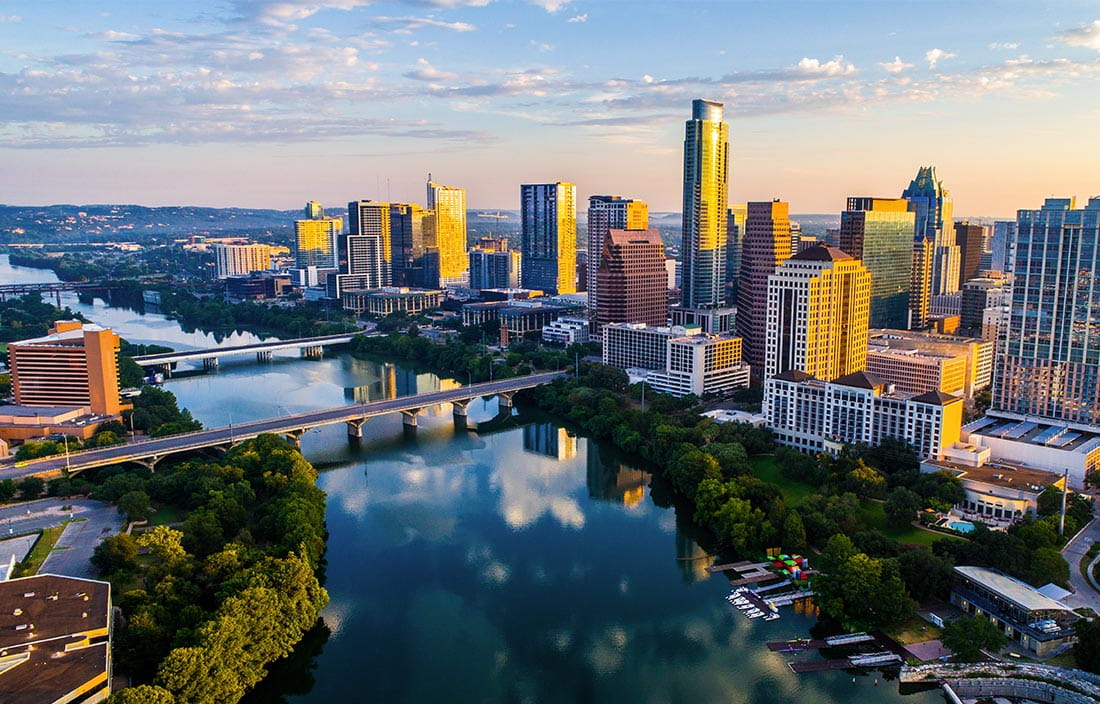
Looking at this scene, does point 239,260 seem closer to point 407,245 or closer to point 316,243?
point 316,243

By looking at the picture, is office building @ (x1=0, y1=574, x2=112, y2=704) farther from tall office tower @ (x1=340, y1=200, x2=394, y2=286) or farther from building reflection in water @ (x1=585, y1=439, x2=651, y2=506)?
tall office tower @ (x1=340, y1=200, x2=394, y2=286)

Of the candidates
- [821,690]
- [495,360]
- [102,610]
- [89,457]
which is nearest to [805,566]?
[821,690]

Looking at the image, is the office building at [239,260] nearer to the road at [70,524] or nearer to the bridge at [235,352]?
the bridge at [235,352]

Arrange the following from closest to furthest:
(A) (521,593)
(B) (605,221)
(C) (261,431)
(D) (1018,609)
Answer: (D) (1018,609) → (A) (521,593) → (C) (261,431) → (B) (605,221)

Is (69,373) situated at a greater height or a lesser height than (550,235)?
lesser

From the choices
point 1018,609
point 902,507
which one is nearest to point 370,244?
point 902,507

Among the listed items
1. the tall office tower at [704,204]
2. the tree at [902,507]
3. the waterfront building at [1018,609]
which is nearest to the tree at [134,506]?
the tree at [902,507]
